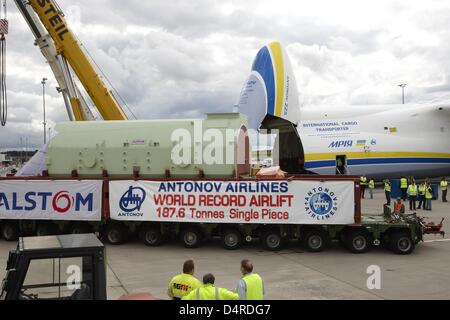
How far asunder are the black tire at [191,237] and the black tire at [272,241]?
75.6 inches

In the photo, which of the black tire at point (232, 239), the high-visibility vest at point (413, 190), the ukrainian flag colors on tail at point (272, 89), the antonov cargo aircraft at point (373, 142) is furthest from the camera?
the antonov cargo aircraft at point (373, 142)

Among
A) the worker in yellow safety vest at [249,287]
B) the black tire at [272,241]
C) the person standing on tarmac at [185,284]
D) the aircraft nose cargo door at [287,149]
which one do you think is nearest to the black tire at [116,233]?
the black tire at [272,241]

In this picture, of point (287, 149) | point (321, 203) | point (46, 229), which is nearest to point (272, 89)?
point (287, 149)

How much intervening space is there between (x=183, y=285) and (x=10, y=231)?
1083cm

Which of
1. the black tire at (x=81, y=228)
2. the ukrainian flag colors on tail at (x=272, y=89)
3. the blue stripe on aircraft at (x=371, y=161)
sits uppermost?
the ukrainian flag colors on tail at (x=272, y=89)

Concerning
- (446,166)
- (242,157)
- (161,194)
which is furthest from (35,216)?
(446,166)

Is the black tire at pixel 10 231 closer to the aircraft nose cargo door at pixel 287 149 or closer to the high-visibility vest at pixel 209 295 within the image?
the high-visibility vest at pixel 209 295

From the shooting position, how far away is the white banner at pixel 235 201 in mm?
12820

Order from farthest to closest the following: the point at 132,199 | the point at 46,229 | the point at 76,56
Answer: the point at 76,56 → the point at 46,229 → the point at 132,199

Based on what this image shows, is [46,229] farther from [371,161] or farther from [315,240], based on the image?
[371,161]

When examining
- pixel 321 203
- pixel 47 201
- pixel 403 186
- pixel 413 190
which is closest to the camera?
pixel 321 203

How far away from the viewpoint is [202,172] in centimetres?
1395

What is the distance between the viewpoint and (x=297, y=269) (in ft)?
36.0

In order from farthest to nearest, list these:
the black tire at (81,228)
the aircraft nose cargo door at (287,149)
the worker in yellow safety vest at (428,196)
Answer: the aircraft nose cargo door at (287,149), the worker in yellow safety vest at (428,196), the black tire at (81,228)
